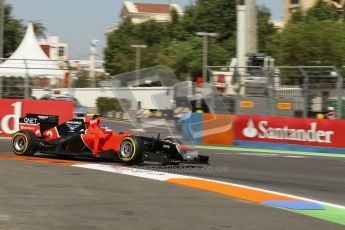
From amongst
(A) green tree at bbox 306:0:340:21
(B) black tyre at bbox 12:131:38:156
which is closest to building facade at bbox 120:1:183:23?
(A) green tree at bbox 306:0:340:21

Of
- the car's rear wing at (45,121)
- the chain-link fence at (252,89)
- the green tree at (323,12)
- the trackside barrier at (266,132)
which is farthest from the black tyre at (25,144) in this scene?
the green tree at (323,12)

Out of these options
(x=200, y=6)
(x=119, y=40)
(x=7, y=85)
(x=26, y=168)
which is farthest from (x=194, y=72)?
(x=26, y=168)

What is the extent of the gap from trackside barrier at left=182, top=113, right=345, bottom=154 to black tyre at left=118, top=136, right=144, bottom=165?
8.22m

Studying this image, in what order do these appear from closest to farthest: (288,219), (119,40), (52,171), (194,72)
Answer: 1. (288,219)
2. (52,171)
3. (194,72)
4. (119,40)

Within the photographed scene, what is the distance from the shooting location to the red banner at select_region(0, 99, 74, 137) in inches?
812

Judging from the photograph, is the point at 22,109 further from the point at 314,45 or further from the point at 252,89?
the point at 314,45

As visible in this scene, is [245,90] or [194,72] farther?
[194,72]

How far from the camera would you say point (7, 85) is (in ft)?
70.1

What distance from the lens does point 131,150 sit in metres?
11.8

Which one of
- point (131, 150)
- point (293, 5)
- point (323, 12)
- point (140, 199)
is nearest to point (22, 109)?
point (131, 150)

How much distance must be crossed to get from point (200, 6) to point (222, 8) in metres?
2.42

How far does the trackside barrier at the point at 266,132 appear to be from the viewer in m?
18.4

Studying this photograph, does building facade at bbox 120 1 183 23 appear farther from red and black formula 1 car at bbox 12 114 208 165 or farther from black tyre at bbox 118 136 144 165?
black tyre at bbox 118 136 144 165

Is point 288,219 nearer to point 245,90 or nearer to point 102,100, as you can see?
point 245,90
